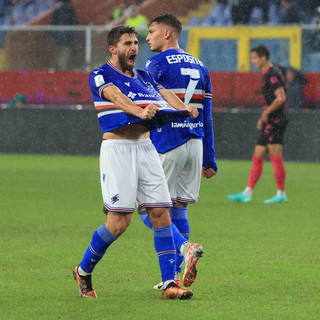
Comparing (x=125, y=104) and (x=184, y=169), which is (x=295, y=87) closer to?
(x=184, y=169)

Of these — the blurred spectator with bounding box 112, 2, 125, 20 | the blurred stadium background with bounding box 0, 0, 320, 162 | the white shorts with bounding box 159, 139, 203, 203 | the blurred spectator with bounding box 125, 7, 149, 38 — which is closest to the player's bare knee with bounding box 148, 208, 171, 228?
the white shorts with bounding box 159, 139, 203, 203

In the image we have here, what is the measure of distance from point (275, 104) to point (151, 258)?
5610mm

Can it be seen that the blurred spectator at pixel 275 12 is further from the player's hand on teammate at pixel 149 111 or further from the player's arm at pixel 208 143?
the player's hand on teammate at pixel 149 111

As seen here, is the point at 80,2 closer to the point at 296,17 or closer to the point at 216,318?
the point at 296,17

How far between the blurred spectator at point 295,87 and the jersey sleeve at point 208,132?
14.2m

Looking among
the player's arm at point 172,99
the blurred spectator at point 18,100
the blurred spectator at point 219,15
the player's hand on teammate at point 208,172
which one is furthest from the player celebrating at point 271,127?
the blurred spectator at point 219,15

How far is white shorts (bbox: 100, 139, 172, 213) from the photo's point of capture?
6504 millimetres

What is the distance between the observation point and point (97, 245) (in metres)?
6.59

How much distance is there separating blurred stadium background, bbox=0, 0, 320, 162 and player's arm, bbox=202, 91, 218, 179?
1351 centimetres

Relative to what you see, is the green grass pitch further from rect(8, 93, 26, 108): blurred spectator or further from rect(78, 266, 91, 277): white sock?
rect(8, 93, 26, 108): blurred spectator

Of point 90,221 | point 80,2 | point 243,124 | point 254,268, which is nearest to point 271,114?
point 90,221

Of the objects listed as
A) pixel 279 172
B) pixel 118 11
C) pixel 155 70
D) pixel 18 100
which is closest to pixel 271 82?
pixel 279 172

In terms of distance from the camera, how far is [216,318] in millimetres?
5949

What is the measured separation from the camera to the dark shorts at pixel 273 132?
13.7 m
